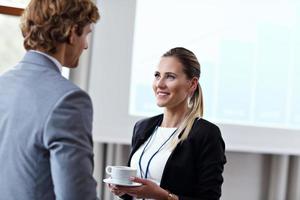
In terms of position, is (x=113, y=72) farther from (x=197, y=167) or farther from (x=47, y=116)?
(x=47, y=116)

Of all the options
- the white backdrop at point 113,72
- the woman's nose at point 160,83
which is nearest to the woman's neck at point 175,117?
the woman's nose at point 160,83

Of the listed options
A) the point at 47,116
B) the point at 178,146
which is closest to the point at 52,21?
the point at 47,116

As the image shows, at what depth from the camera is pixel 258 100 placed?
2648 mm

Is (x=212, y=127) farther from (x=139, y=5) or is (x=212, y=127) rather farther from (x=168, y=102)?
(x=139, y=5)

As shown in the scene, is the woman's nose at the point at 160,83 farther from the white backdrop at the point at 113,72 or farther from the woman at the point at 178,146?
the white backdrop at the point at 113,72

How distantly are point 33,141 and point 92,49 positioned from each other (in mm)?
1401

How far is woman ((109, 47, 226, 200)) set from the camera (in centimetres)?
162

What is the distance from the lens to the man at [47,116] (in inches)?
37.1

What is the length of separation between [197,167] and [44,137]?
0.86 m

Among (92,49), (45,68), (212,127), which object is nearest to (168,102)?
(212,127)

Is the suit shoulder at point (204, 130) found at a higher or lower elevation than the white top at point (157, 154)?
higher

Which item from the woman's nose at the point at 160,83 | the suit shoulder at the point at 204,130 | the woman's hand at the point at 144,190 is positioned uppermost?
the woman's nose at the point at 160,83

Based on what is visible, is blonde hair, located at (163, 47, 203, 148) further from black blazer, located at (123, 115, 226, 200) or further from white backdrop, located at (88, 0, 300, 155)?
white backdrop, located at (88, 0, 300, 155)

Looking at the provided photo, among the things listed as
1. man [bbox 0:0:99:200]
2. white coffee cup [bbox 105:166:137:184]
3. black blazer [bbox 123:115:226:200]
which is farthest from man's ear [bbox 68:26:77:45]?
black blazer [bbox 123:115:226:200]
